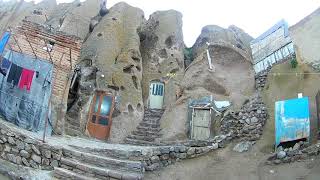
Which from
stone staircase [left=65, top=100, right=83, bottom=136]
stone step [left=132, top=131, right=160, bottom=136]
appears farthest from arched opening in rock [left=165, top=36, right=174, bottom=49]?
stone staircase [left=65, top=100, right=83, bottom=136]

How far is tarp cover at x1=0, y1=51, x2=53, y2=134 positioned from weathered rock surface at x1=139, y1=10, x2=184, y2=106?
9.08 metres

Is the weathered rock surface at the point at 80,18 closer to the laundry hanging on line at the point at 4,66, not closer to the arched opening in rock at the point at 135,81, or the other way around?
the arched opening in rock at the point at 135,81

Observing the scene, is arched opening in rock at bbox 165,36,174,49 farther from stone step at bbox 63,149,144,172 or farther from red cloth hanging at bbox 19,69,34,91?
stone step at bbox 63,149,144,172

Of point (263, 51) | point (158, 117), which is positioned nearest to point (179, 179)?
point (158, 117)

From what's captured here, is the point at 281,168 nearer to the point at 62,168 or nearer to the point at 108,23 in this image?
the point at 62,168

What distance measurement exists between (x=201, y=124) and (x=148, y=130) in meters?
2.83

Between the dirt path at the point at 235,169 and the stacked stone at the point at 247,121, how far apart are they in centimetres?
90

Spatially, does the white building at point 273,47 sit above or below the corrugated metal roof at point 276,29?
below

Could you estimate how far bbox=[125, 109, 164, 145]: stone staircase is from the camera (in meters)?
19.6

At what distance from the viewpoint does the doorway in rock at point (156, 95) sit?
24269 millimetres

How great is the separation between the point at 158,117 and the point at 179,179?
855 centimetres

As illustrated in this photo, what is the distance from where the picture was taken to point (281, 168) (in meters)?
13.4

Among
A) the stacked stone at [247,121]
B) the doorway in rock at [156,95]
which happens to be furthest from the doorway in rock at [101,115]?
the stacked stone at [247,121]

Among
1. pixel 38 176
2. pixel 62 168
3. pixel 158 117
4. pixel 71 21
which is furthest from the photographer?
pixel 71 21
